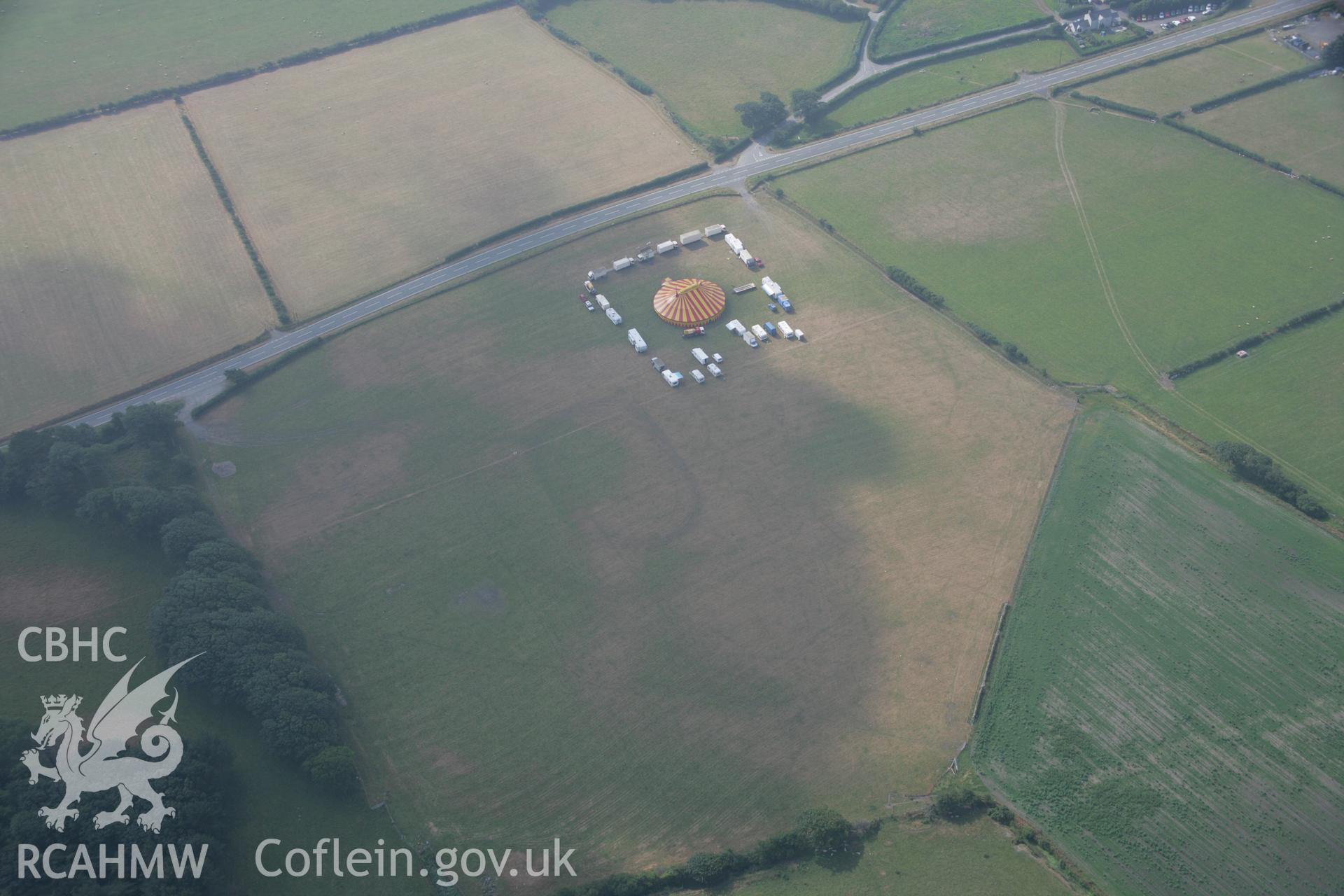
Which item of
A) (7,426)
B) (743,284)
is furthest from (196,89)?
(743,284)

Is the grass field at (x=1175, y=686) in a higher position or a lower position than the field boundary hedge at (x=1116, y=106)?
lower

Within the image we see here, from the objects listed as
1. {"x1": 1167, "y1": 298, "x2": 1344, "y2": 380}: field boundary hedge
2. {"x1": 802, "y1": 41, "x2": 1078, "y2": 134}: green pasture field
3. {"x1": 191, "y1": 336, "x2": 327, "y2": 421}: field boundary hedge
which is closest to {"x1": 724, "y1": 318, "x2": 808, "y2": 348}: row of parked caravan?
{"x1": 1167, "y1": 298, "x2": 1344, "y2": 380}: field boundary hedge

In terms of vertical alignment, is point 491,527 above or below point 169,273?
below

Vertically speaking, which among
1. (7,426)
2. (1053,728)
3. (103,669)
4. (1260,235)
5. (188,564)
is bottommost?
(1053,728)

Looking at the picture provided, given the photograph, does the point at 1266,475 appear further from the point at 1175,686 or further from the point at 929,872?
the point at 929,872

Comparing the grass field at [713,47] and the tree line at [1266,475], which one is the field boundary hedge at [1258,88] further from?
the tree line at [1266,475]

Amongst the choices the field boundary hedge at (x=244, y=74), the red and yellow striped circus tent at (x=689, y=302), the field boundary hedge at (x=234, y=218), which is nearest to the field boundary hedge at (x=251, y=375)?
the field boundary hedge at (x=234, y=218)

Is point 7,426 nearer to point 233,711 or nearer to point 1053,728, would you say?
point 233,711
